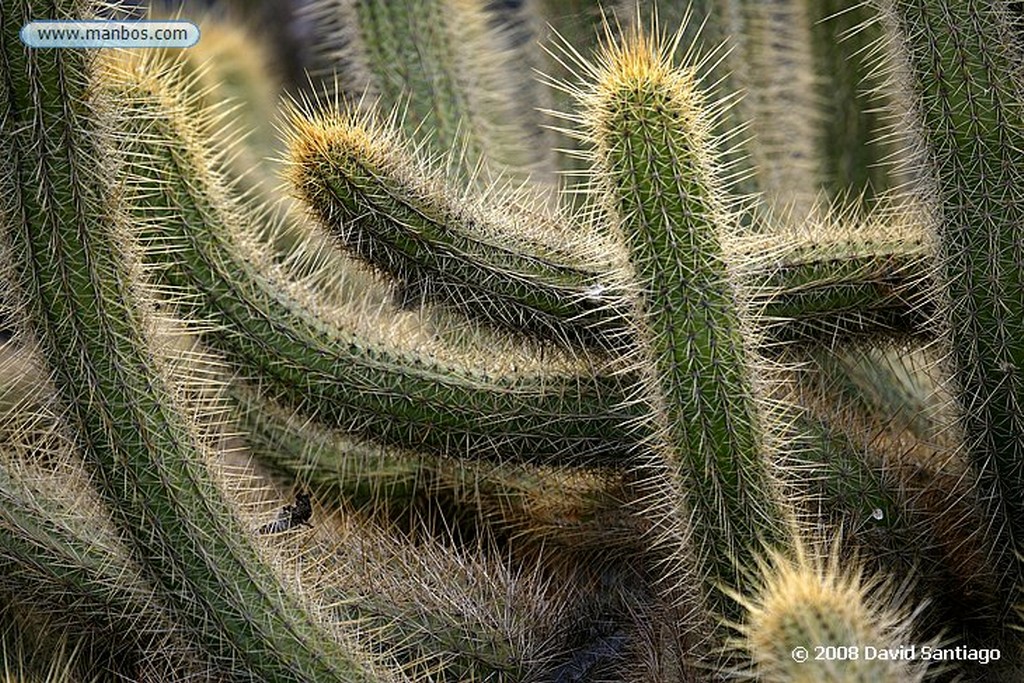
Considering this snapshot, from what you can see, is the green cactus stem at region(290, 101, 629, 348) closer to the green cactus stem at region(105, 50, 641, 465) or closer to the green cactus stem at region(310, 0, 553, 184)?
the green cactus stem at region(105, 50, 641, 465)

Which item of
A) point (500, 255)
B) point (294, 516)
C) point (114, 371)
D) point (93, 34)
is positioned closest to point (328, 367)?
point (294, 516)

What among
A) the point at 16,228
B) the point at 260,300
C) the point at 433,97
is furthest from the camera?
the point at 433,97

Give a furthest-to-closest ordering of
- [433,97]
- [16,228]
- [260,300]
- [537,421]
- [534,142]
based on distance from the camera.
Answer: [534,142], [433,97], [260,300], [537,421], [16,228]

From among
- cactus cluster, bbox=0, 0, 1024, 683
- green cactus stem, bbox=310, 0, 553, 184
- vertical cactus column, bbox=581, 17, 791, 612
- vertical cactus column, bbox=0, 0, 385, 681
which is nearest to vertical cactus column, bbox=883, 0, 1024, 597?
cactus cluster, bbox=0, 0, 1024, 683

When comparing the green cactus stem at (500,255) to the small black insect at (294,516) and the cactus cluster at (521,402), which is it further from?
the small black insect at (294,516)

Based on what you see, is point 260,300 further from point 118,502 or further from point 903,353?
point 903,353

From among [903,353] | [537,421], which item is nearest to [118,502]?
[537,421]

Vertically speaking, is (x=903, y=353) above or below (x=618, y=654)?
above
